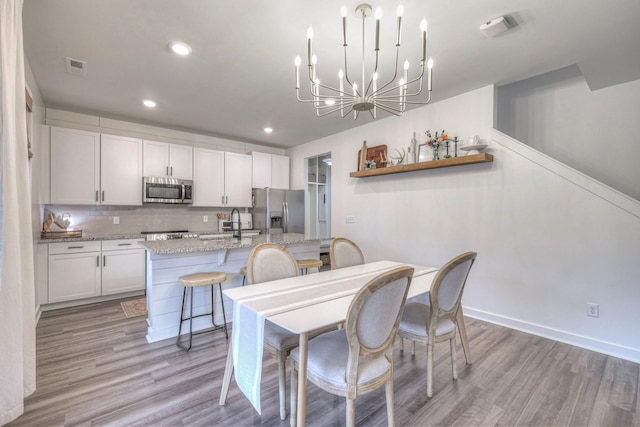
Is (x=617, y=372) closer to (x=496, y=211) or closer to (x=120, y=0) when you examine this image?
(x=496, y=211)

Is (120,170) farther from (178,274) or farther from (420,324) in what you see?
(420,324)

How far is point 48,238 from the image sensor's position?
11.5ft

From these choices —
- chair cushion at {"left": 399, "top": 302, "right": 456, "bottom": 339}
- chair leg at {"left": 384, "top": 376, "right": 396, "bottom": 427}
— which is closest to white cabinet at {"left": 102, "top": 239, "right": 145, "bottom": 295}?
chair cushion at {"left": 399, "top": 302, "right": 456, "bottom": 339}

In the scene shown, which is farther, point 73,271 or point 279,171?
point 279,171

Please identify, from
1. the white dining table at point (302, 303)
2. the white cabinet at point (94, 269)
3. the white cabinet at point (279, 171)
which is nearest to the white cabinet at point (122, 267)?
the white cabinet at point (94, 269)

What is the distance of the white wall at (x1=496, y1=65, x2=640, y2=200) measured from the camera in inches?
113

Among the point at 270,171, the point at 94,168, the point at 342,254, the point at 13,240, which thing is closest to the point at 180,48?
the point at 13,240

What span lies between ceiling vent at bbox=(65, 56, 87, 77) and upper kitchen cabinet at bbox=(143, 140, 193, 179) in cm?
149

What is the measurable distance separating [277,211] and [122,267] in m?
2.48

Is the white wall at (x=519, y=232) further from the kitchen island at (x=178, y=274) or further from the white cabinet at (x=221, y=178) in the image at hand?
the white cabinet at (x=221, y=178)

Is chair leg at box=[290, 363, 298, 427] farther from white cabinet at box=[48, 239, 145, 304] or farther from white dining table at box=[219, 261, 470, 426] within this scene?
white cabinet at box=[48, 239, 145, 304]

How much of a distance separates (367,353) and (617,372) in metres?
2.29

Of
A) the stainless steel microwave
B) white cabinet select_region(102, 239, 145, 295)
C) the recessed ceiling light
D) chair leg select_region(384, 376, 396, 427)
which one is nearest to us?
chair leg select_region(384, 376, 396, 427)

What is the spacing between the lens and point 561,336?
275 centimetres
